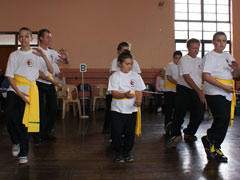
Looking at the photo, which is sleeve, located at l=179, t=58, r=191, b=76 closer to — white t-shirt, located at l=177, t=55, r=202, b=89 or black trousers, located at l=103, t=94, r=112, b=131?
white t-shirt, located at l=177, t=55, r=202, b=89

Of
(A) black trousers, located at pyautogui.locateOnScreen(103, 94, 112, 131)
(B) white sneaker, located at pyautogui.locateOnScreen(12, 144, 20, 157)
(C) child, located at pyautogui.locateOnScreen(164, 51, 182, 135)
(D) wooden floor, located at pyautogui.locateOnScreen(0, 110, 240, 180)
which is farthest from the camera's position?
(C) child, located at pyautogui.locateOnScreen(164, 51, 182, 135)

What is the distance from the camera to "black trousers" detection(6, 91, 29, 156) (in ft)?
9.03

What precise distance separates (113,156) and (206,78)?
4.36ft

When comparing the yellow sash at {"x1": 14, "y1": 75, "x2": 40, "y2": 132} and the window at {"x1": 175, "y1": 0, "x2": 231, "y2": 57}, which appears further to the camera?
the window at {"x1": 175, "y1": 0, "x2": 231, "y2": 57}

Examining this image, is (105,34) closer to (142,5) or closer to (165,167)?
(142,5)

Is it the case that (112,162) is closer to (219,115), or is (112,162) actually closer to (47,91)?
(219,115)

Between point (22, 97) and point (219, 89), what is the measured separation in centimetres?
202

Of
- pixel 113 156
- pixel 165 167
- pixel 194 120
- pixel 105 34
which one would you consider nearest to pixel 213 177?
pixel 165 167

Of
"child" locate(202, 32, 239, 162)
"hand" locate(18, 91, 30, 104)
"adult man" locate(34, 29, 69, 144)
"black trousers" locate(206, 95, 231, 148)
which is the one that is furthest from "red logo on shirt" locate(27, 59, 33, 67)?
"black trousers" locate(206, 95, 231, 148)

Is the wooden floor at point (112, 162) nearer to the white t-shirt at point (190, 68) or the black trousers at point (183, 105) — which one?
the black trousers at point (183, 105)

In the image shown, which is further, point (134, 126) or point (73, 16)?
point (73, 16)

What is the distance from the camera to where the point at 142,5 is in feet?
31.4

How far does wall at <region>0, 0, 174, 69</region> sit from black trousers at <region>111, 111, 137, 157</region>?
6816 millimetres

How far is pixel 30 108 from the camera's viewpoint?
2.81 m
